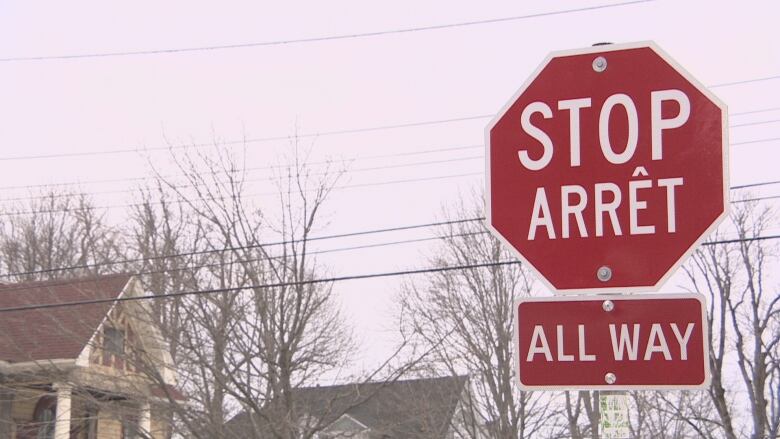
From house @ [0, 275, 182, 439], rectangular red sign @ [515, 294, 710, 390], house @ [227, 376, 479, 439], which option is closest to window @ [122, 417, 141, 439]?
house @ [0, 275, 182, 439]

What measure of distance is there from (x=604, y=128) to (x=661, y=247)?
359 mm

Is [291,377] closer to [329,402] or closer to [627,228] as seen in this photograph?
[329,402]

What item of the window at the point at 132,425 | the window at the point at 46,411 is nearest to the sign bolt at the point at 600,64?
the window at the point at 132,425

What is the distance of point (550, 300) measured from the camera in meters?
3.02

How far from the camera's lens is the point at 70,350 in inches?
973

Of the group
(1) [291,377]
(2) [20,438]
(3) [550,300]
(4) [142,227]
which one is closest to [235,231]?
(1) [291,377]

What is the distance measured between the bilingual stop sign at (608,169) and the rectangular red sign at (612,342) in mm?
59

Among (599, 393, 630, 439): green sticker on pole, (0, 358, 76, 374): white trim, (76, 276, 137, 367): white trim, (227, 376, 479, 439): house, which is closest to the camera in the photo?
(599, 393, 630, 439): green sticker on pole

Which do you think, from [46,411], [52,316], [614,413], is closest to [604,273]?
[614,413]

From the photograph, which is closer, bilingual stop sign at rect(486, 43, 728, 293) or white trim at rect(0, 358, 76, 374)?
bilingual stop sign at rect(486, 43, 728, 293)

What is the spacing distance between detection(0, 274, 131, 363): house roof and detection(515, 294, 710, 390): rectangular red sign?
20.1 meters

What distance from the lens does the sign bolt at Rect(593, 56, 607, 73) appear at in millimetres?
3092

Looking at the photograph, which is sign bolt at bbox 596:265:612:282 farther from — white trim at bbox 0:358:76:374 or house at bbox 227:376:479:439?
white trim at bbox 0:358:76:374

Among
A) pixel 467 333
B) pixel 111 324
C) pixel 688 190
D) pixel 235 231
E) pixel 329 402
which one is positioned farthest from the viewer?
pixel 467 333
